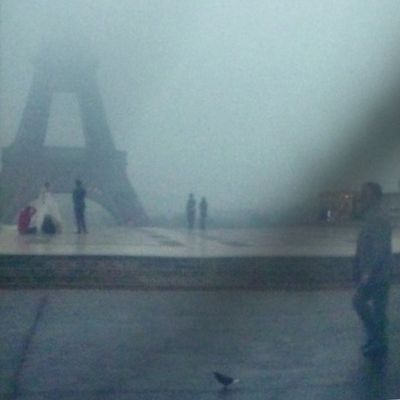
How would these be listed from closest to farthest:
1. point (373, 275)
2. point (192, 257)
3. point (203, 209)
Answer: point (203, 209) < point (192, 257) < point (373, 275)

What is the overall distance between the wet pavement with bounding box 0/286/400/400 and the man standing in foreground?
88 mm

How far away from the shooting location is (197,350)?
374 centimetres

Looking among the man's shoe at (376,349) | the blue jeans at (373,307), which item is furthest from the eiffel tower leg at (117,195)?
the man's shoe at (376,349)

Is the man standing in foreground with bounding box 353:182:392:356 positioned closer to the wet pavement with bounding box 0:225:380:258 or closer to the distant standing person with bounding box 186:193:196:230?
the wet pavement with bounding box 0:225:380:258

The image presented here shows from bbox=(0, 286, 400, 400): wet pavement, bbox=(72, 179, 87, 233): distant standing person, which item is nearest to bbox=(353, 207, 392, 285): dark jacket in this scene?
bbox=(0, 286, 400, 400): wet pavement

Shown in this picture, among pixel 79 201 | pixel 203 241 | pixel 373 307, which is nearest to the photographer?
pixel 79 201

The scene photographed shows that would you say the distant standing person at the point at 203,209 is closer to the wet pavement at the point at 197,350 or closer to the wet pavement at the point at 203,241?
the wet pavement at the point at 203,241

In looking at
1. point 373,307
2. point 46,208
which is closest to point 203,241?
point 46,208

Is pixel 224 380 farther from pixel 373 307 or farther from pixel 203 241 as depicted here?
pixel 373 307

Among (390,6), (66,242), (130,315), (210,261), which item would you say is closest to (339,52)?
(390,6)

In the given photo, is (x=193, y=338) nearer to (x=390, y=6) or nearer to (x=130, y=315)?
(x=130, y=315)

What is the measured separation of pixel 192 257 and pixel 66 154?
0.61m

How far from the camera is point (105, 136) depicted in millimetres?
3152

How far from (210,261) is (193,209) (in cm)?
44
